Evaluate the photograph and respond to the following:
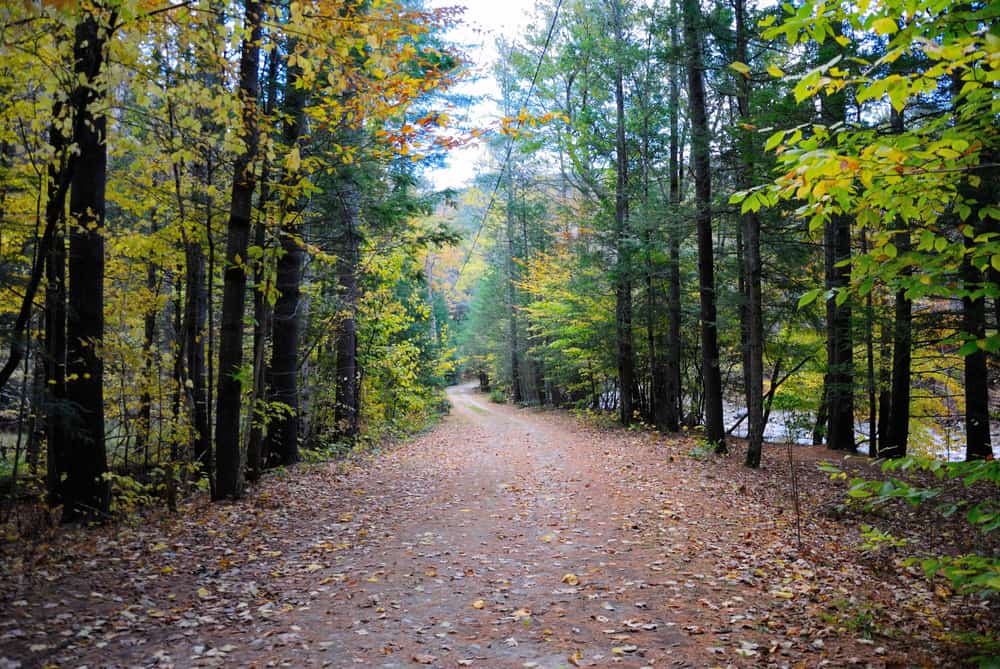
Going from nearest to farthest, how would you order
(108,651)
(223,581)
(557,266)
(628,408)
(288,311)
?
1. (108,651)
2. (223,581)
3. (288,311)
4. (628,408)
5. (557,266)

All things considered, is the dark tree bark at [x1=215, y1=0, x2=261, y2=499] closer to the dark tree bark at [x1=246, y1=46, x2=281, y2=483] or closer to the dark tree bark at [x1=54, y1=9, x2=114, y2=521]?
the dark tree bark at [x1=246, y1=46, x2=281, y2=483]

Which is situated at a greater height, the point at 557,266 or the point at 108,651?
the point at 557,266

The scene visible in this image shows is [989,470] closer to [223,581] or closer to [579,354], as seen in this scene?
[223,581]

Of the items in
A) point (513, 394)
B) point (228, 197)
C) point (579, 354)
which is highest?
point (228, 197)

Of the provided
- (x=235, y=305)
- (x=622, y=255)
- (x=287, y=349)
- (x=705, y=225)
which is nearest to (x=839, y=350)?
(x=705, y=225)

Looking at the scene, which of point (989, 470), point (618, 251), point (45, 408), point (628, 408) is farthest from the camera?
point (628, 408)

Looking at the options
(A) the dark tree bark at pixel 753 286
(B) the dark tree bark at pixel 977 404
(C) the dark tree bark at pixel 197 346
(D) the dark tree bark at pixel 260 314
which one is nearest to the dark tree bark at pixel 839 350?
(B) the dark tree bark at pixel 977 404

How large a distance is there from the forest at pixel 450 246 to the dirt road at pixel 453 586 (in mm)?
180

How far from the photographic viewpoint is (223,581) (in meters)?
5.08

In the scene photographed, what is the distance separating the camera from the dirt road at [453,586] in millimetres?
3873

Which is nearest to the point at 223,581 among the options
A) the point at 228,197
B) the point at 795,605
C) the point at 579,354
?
the point at 795,605

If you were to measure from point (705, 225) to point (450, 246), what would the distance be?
557 centimetres

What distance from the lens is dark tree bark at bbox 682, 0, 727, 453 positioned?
11.0 m

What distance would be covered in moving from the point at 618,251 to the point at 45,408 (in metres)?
13.3
